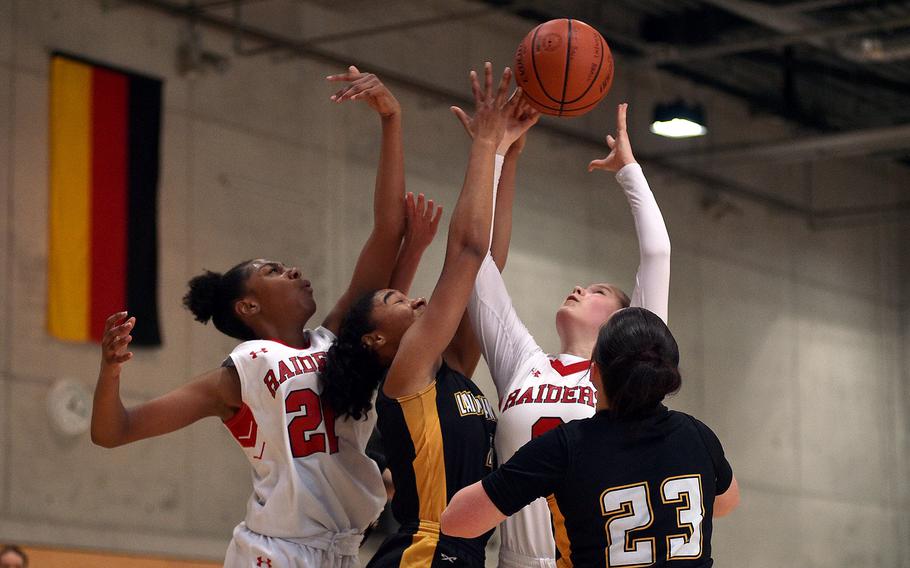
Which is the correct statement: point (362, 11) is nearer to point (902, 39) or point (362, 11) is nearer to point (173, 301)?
point (173, 301)

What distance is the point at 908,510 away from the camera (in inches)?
694

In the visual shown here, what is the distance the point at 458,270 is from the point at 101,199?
6.03 m

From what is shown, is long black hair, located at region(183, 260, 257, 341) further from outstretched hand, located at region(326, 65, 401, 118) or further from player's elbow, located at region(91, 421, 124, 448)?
outstretched hand, located at region(326, 65, 401, 118)

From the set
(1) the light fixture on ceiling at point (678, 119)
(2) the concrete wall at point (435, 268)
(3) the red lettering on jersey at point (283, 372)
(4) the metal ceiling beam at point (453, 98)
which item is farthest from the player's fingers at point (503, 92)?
(1) the light fixture on ceiling at point (678, 119)

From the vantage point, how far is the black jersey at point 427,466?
13.8 ft

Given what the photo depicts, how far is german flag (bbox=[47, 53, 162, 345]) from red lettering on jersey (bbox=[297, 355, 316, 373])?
5.16 metres

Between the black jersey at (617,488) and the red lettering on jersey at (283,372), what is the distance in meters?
1.43

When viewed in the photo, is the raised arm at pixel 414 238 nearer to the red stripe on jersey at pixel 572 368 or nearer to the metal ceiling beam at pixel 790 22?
the red stripe on jersey at pixel 572 368

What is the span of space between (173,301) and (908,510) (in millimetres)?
11111

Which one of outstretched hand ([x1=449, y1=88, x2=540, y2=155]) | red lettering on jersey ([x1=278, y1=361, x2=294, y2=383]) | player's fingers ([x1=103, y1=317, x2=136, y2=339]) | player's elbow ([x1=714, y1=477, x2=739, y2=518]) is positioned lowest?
player's elbow ([x1=714, y1=477, x2=739, y2=518])

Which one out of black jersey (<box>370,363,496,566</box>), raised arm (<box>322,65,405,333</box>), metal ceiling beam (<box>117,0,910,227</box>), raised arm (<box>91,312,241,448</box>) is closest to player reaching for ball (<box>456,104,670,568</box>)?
black jersey (<box>370,363,496,566</box>)

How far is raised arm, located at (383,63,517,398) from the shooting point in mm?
4176

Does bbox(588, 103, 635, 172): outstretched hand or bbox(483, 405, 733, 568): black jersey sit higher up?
bbox(588, 103, 635, 172): outstretched hand

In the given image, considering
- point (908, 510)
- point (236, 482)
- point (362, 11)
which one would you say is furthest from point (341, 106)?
point (908, 510)
